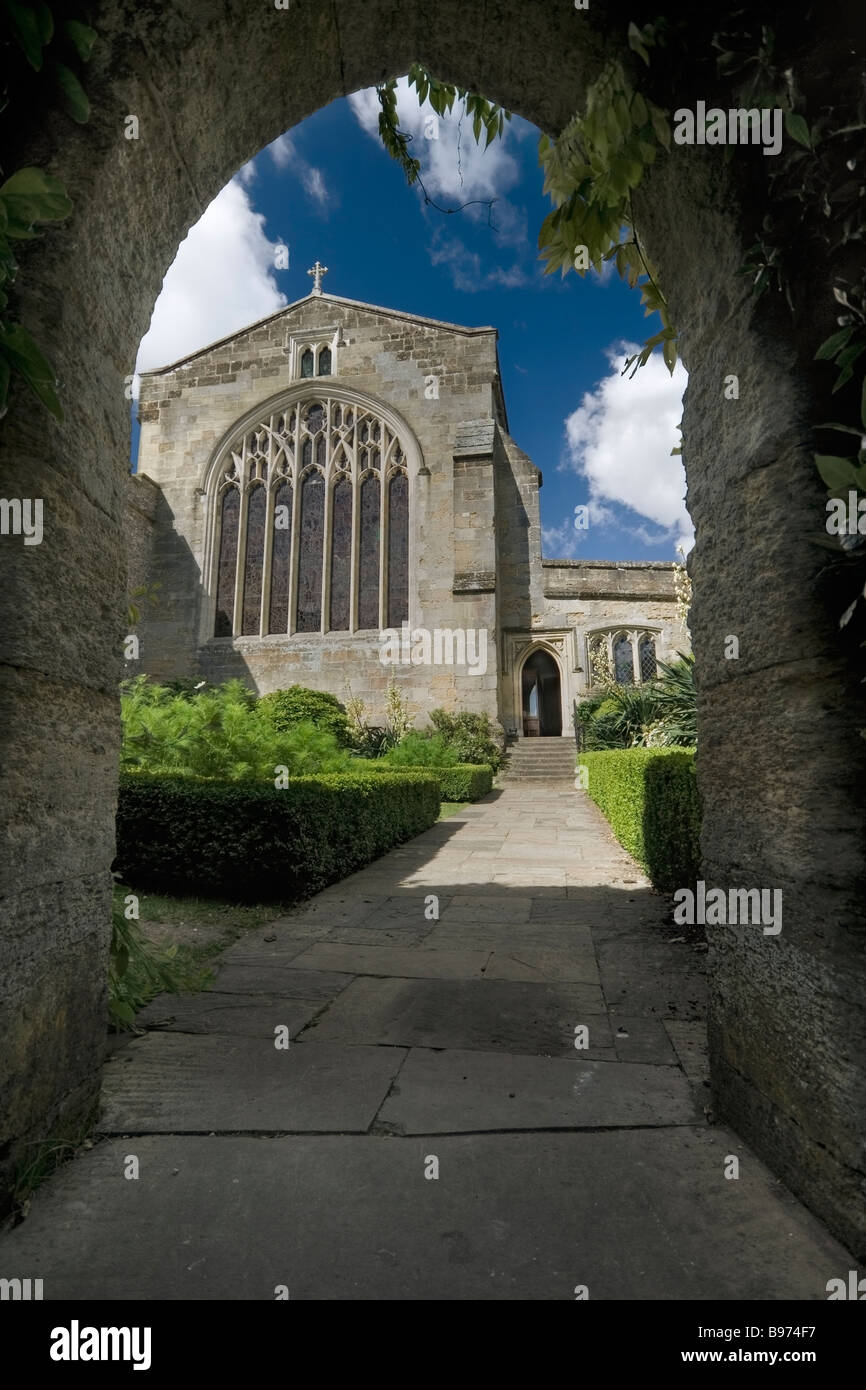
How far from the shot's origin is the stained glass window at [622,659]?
17234mm

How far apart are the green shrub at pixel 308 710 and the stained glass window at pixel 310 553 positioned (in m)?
2.37

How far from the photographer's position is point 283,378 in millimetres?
17781

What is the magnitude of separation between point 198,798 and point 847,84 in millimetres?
4797

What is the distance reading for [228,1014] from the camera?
8.89ft

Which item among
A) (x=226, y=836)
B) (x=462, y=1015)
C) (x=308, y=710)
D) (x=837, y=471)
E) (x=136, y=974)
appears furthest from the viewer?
(x=308, y=710)

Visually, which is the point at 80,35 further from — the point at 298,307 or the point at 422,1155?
the point at 298,307

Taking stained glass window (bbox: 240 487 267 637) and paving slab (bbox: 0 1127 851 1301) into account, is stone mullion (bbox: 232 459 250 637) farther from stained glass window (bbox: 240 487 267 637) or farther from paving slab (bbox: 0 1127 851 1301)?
paving slab (bbox: 0 1127 851 1301)

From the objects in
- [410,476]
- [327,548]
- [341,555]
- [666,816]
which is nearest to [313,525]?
[327,548]

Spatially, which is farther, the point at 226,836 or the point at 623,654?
the point at 623,654

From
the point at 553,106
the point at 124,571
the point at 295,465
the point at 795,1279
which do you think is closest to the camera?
the point at 795,1279

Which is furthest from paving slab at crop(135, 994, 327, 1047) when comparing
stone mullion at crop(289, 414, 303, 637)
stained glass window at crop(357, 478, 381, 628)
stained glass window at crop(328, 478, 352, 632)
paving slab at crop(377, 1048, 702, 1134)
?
stone mullion at crop(289, 414, 303, 637)

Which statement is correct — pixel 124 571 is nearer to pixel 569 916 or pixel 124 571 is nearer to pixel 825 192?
pixel 825 192

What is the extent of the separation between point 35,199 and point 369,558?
15.9 m
